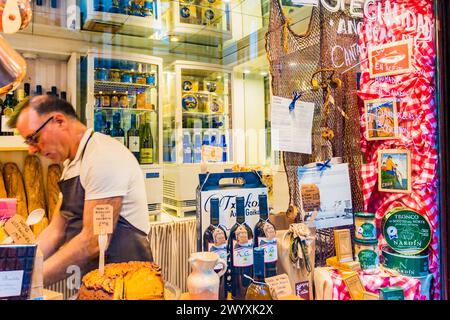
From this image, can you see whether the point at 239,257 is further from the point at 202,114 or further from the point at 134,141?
the point at 202,114

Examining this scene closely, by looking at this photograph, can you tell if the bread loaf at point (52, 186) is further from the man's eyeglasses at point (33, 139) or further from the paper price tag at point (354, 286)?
the paper price tag at point (354, 286)

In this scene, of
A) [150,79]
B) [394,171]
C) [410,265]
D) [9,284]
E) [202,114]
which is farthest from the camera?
[202,114]

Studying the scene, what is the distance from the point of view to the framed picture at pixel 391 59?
153 centimetres

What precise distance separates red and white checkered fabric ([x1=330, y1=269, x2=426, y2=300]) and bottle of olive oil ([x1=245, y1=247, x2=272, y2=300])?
0.92ft

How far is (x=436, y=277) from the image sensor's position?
146cm

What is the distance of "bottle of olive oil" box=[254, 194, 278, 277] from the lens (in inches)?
54.5

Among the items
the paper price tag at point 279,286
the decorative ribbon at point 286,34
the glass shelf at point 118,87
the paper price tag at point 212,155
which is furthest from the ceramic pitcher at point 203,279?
the decorative ribbon at point 286,34

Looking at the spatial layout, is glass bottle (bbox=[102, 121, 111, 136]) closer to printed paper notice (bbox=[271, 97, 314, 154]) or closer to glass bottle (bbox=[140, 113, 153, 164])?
glass bottle (bbox=[140, 113, 153, 164])

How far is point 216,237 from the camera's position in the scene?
1309 mm

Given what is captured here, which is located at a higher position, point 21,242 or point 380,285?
point 21,242

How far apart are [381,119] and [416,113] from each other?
5.2 inches

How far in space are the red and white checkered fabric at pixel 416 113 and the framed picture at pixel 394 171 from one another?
0.06 ft

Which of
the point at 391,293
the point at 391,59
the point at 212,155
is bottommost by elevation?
the point at 391,293

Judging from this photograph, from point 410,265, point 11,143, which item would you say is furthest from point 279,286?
point 11,143
